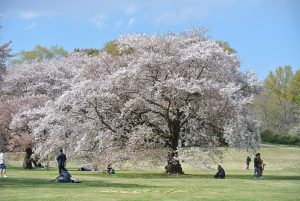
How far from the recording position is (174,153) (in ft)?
108

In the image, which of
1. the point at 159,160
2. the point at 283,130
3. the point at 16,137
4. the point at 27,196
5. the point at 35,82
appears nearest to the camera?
the point at 27,196

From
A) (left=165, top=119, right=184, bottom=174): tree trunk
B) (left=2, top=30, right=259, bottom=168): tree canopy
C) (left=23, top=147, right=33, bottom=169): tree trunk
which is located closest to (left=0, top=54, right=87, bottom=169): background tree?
(left=23, top=147, right=33, bottom=169): tree trunk

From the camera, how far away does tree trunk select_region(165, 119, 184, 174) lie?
32.7 m

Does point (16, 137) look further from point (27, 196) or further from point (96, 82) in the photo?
point (27, 196)

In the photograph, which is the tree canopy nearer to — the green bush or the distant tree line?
the green bush

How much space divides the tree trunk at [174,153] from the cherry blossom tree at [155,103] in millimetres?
75

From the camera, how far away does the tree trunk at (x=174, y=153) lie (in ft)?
107

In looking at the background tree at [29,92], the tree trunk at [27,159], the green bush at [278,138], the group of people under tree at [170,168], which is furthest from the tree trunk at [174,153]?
the green bush at [278,138]

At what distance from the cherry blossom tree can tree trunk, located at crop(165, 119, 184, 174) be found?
0.24 feet

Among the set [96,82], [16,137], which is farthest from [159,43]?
[16,137]

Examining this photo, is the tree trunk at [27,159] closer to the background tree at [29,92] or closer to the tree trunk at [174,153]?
the background tree at [29,92]

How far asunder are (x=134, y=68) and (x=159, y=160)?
5.93 metres

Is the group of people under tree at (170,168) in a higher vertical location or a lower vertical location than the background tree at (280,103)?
lower

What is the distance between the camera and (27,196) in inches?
678
